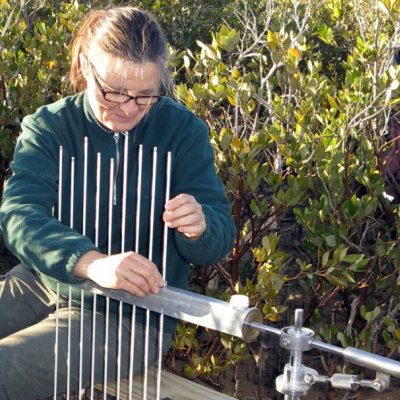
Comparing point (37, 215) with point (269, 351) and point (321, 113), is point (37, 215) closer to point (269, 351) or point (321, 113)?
point (321, 113)

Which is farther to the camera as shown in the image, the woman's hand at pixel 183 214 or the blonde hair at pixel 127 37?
the blonde hair at pixel 127 37

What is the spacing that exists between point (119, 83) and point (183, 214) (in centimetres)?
59

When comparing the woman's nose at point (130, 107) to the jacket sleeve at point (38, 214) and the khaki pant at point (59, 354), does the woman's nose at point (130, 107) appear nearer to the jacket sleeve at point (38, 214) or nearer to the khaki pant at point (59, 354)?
the jacket sleeve at point (38, 214)

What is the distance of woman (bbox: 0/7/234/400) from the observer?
2533mm

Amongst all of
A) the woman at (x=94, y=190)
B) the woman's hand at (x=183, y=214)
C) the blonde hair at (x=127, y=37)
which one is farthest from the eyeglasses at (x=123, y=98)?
the woman's hand at (x=183, y=214)

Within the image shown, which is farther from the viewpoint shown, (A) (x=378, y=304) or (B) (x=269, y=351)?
(B) (x=269, y=351)

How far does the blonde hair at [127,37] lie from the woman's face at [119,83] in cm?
3

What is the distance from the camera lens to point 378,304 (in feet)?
13.3

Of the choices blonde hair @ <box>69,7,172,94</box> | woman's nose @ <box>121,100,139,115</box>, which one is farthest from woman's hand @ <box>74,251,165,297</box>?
blonde hair @ <box>69,7,172,94</box>

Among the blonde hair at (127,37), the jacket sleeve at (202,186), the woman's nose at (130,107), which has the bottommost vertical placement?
the jacket sleeve at (202,186)

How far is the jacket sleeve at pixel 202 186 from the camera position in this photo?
2.68 meters

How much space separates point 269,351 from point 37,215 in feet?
7.93

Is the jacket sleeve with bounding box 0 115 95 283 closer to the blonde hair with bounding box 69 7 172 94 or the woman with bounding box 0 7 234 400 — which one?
the woman with bounding box 0 7 234 400

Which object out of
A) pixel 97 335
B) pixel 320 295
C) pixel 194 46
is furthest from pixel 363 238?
pixel 194 46
